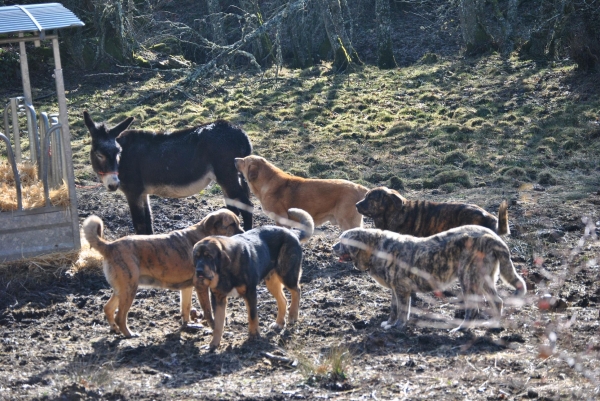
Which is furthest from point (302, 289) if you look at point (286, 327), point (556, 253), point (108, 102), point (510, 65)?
point (510, 65)

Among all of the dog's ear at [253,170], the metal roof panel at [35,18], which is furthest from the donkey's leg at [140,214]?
the metal roof panel at [35,18]

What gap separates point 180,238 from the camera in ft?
26.0

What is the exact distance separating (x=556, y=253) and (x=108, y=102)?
13114 millimetres

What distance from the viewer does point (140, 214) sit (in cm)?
1086

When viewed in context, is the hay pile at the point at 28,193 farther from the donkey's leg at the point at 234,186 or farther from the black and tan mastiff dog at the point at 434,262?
the black and tan mastiff dog at the point at 434,262

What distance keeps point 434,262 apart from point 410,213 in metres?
1.71

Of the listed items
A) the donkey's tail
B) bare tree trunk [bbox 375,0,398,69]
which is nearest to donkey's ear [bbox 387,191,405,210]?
the donkey's tail

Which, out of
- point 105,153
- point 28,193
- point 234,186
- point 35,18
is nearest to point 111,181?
point 105,153

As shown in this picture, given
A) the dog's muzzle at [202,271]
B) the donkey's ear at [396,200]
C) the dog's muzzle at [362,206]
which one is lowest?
the dog's muzzle at [362,206]

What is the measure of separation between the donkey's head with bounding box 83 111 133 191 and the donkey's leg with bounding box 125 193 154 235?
0.65 metres

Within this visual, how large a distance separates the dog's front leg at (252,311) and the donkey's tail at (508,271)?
2.22 metres

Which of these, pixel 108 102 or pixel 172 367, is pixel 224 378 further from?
pixel 108 102

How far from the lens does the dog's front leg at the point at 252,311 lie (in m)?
7.28

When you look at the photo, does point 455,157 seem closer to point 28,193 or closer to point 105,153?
point 105,153
